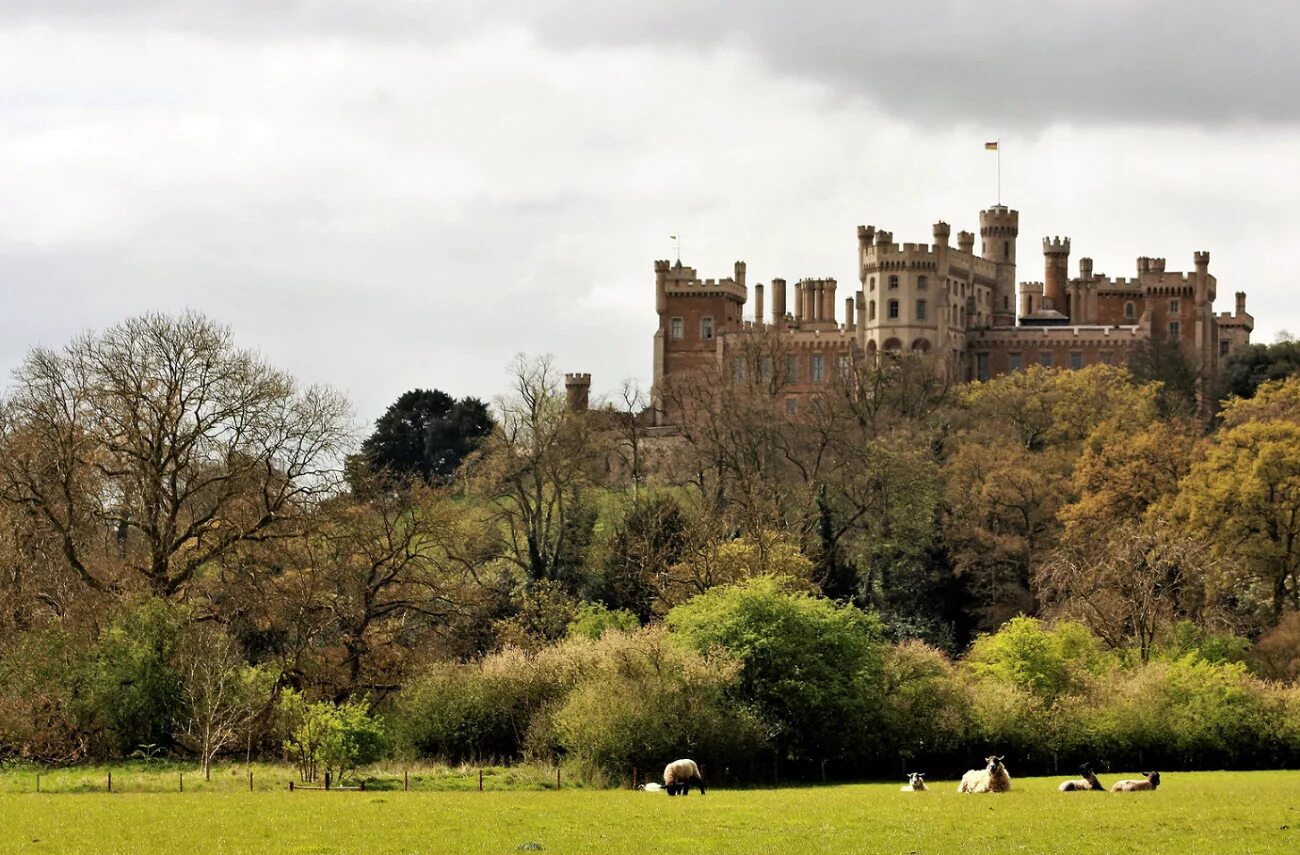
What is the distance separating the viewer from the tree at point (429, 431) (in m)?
101

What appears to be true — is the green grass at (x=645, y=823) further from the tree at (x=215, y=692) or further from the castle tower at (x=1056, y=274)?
the castle tower at (x=1056, y=274)

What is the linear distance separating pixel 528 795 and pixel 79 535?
17.0 m

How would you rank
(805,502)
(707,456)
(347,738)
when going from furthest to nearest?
(707,456) → (805,502) → (347,738)

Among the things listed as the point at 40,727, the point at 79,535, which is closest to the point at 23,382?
the point at 79,535

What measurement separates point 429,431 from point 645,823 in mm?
72727

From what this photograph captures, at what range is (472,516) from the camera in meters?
70.4

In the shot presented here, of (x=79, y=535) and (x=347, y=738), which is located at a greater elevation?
(x=79, y=535)

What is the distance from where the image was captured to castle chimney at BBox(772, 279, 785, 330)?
4523 inches

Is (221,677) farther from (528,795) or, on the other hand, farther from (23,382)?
(23,382)

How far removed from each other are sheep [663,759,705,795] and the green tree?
327 inches

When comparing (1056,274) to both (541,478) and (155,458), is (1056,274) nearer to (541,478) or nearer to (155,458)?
(541,478)

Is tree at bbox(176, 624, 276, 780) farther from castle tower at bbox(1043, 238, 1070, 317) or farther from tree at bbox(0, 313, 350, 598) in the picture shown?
castle tower at bbox(1043, 238, 1070, 317)

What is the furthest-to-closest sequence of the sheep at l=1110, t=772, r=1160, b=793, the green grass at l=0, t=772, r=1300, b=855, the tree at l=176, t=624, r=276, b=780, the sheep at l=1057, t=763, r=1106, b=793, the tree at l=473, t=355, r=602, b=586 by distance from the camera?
the tree at l=473, t=355, r=602, b=586
the tree at l=176, t=624, r=276, b=780
the sheep at l=1057, t=763, r=1106, b=793
the sheep at l=1110, t=772, r=1160, b=793
the green grass at l=0, t=772, r=1300, b=855

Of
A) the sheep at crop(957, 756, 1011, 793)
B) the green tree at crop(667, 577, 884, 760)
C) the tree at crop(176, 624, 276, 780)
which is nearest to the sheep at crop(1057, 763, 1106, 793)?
the sheep at crop(957, 756, 1011, 793)
